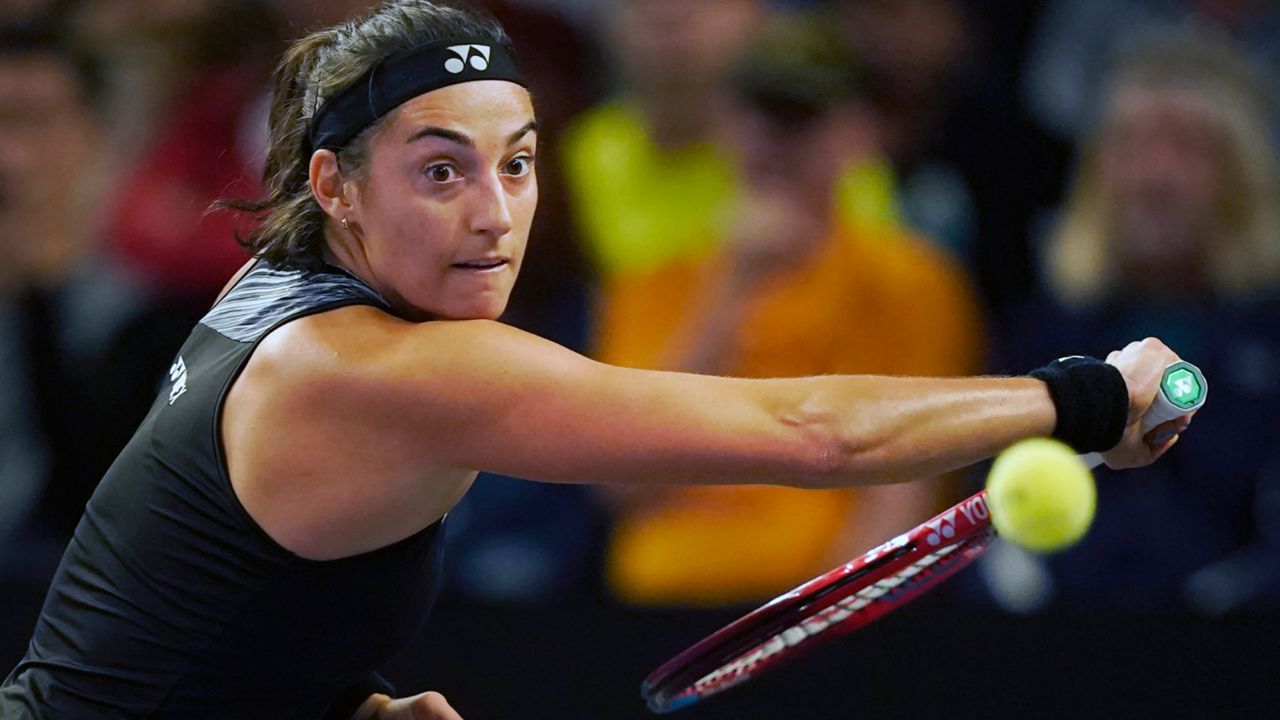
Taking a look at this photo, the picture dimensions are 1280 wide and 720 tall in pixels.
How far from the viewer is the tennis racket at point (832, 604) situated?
2.84m

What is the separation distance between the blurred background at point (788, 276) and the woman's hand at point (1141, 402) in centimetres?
164

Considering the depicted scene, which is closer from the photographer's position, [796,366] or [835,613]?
[835,613]

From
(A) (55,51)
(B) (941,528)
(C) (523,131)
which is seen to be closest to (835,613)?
(B) (941,528)

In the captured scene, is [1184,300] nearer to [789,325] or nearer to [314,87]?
[789,325]

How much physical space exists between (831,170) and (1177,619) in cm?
146

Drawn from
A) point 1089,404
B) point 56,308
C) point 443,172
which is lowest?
point 56,308

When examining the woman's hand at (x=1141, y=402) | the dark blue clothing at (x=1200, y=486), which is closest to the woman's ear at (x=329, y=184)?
the woman's hand at (x=1141, y=402)

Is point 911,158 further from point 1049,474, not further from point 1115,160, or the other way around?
point 1049,474

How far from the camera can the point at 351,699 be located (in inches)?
119

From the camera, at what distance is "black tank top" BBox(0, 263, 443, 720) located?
2.51m

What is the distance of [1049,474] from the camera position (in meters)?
2.42

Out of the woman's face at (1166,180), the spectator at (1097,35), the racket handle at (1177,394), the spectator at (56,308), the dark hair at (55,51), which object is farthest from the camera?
the spectator at (1097,35)

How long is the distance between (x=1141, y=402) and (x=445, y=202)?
1089 millimetres

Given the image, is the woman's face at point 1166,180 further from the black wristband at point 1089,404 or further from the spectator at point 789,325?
the black wristband at point 1089,404
